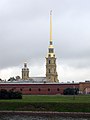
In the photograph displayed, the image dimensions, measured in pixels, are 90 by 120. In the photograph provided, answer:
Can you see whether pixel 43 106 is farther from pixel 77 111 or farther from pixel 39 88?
pixel 39 88

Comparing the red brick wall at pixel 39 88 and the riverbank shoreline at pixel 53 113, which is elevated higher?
the red brick wall at pixel 39 88

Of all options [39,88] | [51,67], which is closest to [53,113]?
[39,88]

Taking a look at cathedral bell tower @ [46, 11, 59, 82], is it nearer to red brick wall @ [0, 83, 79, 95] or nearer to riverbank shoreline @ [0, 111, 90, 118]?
red brick wall @ [0, 83, 79, 95]

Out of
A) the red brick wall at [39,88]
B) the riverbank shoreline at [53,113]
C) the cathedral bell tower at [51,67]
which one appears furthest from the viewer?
the cathedral bell tower at [51,67]

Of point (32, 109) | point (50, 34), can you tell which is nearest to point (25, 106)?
point (32, 109)

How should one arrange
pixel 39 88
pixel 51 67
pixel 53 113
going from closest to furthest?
1. pixel 53 113
2. pixel 39 88
3. pixel 51 67

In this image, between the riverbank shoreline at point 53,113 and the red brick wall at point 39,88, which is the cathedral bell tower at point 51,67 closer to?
the red brick wall at point 39,88

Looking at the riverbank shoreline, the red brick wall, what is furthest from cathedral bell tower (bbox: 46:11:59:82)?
the riverbank shoreline

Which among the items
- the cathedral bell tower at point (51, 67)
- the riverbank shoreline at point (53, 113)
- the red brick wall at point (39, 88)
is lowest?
the riverbank shoreline at point (53, 113)

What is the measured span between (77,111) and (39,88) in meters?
45.5

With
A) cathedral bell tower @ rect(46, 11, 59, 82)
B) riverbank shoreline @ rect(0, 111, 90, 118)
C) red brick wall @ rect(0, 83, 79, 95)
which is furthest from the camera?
cathedral bell tower @ rect(46, 11, 59, 82)

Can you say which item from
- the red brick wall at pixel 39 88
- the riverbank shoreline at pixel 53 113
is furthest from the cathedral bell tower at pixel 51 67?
the riverbank shoreline at pixel 53 113

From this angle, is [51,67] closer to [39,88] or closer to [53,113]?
[39,88]

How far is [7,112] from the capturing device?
45.5 meters
